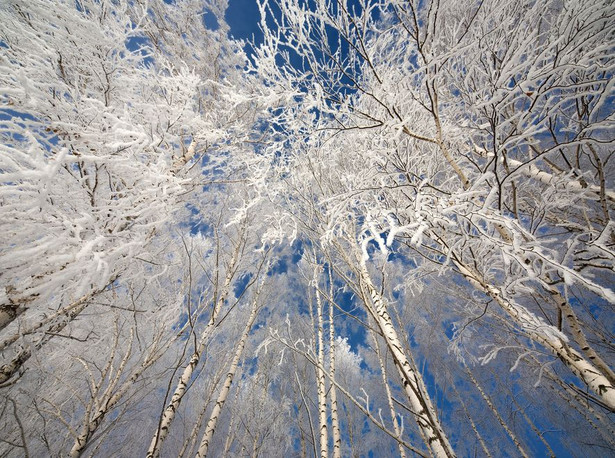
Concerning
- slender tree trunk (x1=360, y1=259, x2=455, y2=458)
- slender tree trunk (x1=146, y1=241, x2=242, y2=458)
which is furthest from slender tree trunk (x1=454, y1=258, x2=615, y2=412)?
slender tree trunk (x1=146, y1=241, x2=242, y2=458)

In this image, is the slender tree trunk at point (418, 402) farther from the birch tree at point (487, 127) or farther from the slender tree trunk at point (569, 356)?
the slender tree trunk at point (569, 356)

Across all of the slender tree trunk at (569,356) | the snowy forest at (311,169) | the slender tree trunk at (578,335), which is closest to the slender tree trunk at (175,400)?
the snowy forest at (311,169)

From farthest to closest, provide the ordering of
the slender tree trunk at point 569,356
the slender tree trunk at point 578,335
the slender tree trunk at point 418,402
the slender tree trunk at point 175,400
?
1. the slender tree trunk at point 175,400
2. the slender tree trunk at point 578,335
3. the slender tree trunk at point 569,356
4. the slender tree trunk at point 418,402

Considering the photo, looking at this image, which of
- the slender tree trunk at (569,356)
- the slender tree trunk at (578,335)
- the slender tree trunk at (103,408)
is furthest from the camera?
the slender tree trunk at (103,408)

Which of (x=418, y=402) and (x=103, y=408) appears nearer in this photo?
(x=418, y=402)

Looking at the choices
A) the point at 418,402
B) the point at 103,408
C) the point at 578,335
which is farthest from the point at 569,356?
the point at 103,408

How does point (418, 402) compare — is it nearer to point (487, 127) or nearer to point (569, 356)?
point (569, 356)

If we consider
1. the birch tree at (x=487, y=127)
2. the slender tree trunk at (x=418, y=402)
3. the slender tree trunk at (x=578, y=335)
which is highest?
the birch tree at (x=487, y=127)

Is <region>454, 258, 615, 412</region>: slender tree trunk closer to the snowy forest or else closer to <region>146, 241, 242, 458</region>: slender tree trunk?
the snowy forest

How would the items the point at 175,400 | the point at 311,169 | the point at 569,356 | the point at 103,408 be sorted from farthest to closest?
the point at 103,408
the point at 175,400
the point at 311,169
the point at 569,356

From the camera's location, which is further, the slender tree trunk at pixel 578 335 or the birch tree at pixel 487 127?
the slender tree trunk at pixel 578 335

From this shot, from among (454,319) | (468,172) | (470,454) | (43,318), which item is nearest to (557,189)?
(468,172)

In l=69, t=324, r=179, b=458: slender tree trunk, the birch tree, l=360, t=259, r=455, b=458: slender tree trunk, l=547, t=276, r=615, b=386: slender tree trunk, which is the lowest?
l=69, t=324, r=179, b=458: slender tree trunk

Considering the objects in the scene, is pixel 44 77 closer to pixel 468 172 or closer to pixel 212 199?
pixel 212 199
